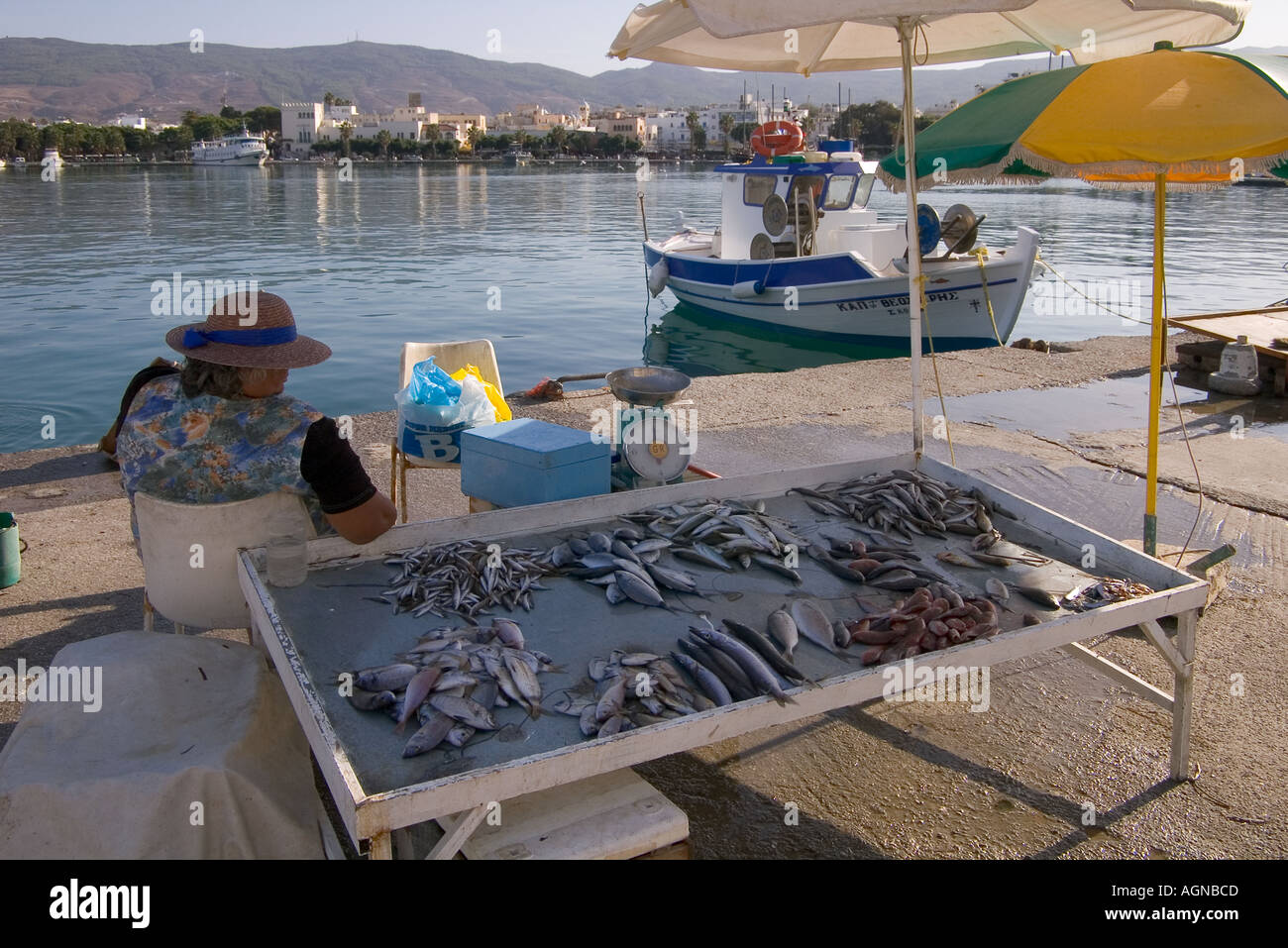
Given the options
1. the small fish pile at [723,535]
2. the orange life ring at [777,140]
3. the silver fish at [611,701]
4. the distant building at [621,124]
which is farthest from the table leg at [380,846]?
the distant building at [621,124]

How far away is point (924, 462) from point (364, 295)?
21616mm

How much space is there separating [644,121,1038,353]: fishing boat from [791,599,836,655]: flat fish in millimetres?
13225

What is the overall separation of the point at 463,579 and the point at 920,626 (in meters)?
1.65

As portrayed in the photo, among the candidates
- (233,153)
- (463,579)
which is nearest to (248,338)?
(463,579)

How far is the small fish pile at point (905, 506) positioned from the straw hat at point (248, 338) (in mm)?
2465

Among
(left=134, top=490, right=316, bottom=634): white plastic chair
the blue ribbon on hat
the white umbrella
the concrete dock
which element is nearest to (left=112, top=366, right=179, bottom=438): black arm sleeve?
the blue ribbon on hat

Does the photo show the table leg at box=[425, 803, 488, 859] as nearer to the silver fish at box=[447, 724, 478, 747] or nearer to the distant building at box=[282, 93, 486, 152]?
the silver fish at box=[447, 724, 478, 747]

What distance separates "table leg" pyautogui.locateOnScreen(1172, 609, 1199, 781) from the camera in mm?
3693

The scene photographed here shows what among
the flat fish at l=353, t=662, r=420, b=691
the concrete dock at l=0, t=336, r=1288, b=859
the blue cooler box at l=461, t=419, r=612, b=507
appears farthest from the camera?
the blue cooler box at l=461, t=419, r=612, b=507

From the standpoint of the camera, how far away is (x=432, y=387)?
17.9ft

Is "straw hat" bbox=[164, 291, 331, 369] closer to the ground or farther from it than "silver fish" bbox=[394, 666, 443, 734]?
farther from it

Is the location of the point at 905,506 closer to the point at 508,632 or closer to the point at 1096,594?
the point at 1096,594

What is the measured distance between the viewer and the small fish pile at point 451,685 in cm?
280
